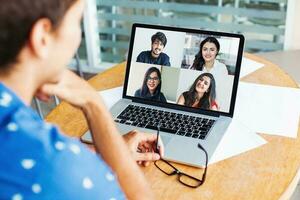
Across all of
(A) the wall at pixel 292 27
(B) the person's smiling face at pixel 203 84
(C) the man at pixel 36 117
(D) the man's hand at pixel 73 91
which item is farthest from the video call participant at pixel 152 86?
(A) the wall at pixel 292 27

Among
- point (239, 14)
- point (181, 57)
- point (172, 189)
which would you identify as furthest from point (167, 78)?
point (239, 14)

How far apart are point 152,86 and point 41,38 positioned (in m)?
0.73

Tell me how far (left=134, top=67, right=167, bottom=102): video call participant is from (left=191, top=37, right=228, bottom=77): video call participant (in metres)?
0.11

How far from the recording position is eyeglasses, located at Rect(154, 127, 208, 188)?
42.1 inches

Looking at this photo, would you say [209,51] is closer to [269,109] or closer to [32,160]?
[269,109]

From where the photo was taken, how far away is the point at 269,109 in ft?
4.44

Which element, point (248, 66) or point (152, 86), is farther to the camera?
point (248, 66)

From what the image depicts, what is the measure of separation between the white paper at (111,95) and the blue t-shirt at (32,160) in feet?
2.29

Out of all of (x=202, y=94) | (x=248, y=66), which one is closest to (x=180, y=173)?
(x=202, y=94)

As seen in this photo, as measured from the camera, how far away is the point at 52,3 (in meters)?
0.64

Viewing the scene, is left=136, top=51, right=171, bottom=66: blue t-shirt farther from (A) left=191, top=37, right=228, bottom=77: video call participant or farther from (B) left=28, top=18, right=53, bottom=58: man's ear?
(B) left=28, top=18, right=53, bottom=58: man's ear

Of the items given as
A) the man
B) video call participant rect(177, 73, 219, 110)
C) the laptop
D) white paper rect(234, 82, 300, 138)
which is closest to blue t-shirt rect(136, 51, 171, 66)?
the laptop

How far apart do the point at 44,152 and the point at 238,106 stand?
0.82 m

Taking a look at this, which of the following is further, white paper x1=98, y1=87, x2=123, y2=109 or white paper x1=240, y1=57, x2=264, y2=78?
white paper x1=240, y1=57, x2=264, y2=78
